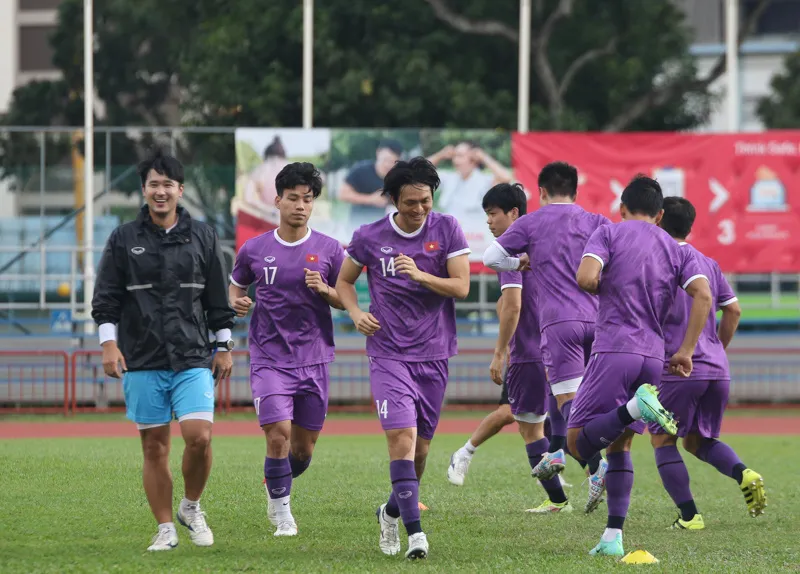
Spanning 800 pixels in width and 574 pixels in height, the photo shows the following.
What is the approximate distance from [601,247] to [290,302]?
6.77 feet

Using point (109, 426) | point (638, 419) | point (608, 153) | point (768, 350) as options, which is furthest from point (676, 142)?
point (638, 419)

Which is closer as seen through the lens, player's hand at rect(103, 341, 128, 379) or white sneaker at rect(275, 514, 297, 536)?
player's hand at rect(103, 341, 128, 379)

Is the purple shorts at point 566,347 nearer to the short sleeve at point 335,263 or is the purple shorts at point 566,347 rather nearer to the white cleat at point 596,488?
the white cleat at point 596,488

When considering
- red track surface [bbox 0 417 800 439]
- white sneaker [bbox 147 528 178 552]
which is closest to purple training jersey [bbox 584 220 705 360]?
white sneaker [bbox 147 528 178 552]

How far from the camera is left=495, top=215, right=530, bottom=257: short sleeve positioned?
890 centimetres

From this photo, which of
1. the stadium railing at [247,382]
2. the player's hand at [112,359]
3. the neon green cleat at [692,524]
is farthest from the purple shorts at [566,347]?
the stadium railing at [247,382]

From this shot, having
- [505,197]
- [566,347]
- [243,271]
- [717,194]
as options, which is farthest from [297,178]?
[717,194]

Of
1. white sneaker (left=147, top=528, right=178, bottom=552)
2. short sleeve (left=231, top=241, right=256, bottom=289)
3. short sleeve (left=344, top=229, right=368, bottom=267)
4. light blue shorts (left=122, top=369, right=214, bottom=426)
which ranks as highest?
short sleeve (left=344, top=229, right=368, bottom=267)

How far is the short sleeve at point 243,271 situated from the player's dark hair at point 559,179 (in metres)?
2.05

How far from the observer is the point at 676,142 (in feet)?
73.8

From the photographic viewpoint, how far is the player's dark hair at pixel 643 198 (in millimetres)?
7805

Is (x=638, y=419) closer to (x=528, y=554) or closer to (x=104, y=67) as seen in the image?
(x=528, y=554)

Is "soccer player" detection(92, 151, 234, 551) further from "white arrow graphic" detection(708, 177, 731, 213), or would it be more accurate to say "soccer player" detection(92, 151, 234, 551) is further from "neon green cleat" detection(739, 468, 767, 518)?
"white arrow graphic" detection(708, 177, 731, 213)

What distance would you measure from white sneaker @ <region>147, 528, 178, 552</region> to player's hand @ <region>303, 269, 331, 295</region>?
1738mm
